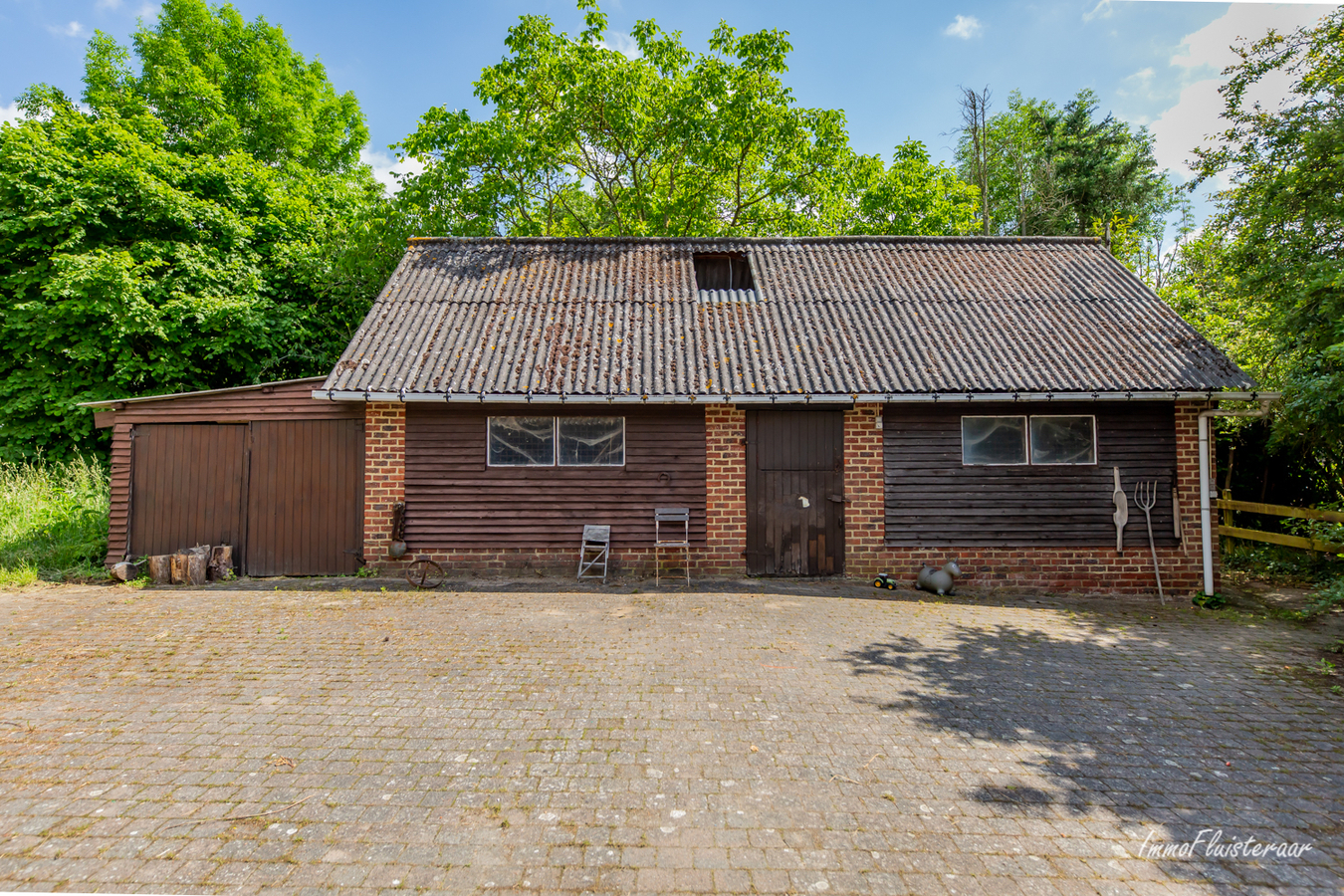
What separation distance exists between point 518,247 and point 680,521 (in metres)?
6.96

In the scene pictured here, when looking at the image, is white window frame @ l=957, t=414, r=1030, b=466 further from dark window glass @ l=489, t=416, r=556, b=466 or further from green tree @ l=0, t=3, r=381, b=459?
green tree @ l=0, t=3, r=381, b=459

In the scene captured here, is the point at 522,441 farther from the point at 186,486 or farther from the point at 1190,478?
the point at 1190,478

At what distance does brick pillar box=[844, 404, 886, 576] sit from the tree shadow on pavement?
2246mm

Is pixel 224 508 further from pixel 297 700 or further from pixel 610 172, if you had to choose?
pixel 610 172

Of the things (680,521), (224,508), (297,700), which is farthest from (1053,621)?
(224,508)

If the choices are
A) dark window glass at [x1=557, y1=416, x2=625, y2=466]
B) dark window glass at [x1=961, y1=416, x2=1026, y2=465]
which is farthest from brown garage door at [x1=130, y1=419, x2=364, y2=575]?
dark window glass at [x1=961, y1=416, x2=1026, y2=465]

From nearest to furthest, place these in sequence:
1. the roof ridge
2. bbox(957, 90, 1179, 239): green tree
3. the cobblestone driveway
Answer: the cobblestone driveway, the roof ridge, bbox(957, 90, 1179, 239): green tree

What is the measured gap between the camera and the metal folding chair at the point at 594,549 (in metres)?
8.69

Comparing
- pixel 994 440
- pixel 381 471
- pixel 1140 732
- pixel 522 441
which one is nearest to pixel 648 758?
pixel 1140 732

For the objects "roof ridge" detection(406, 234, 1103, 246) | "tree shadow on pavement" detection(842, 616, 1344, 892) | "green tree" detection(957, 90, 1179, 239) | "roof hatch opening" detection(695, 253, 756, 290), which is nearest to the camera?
"tree shadow on pavement" detection(842, 616, 1344, 892)

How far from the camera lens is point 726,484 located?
8.91 meters

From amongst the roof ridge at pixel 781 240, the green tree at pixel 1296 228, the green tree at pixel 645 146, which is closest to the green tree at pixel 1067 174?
the green tree at pixel 645 146

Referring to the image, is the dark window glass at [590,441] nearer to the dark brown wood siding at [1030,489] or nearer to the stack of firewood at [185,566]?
the dark brown wood siding at [1030,489]

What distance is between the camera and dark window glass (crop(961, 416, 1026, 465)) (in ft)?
29.1
